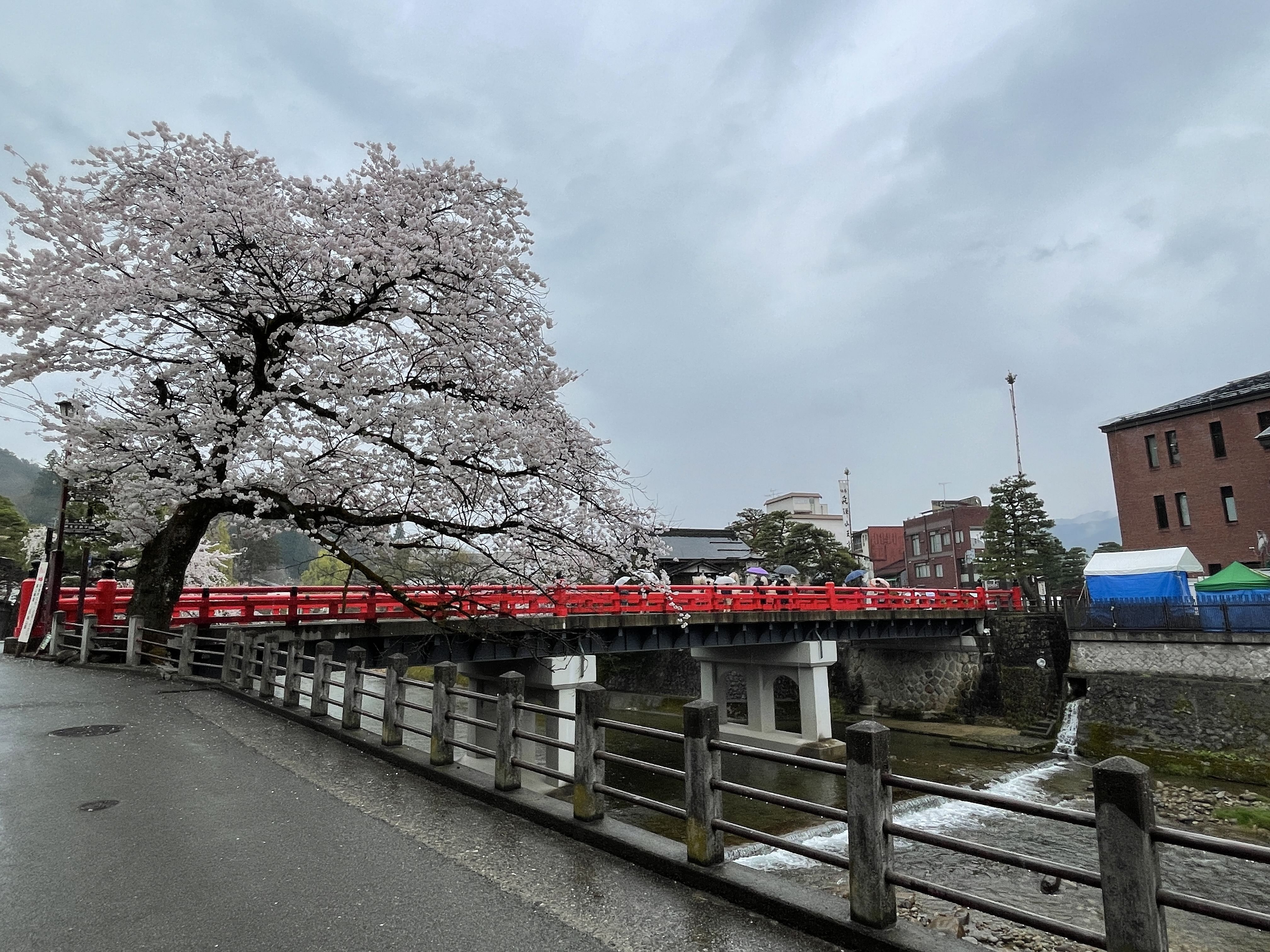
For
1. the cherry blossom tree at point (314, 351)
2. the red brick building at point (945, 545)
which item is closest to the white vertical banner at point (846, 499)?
the red brick building at point (945, 545)

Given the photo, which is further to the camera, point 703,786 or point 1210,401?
point 1210,401

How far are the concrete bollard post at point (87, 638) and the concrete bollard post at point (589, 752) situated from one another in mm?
18549

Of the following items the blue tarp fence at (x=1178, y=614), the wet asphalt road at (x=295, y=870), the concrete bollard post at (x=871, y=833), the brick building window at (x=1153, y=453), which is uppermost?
the brick building window at (x=1153, y=453)

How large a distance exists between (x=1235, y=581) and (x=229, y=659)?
34624 millimetres

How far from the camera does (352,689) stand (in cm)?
1158

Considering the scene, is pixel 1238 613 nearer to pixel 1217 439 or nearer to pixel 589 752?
pixel 1217 439

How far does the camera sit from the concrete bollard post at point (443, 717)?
967cm

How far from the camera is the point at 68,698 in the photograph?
14.2 m

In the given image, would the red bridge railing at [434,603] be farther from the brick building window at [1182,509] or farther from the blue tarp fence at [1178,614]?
the brick building window at [1182,509]

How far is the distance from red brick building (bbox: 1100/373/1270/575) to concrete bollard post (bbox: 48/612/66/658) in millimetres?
45266

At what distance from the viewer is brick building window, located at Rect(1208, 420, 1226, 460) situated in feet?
123

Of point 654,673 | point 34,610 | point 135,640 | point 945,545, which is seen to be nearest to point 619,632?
point 135,640

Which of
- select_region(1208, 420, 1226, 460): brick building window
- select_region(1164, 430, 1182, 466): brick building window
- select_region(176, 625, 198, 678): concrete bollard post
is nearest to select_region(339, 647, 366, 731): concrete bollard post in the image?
select_region(176, 625, 198, 678): concrete bollard post

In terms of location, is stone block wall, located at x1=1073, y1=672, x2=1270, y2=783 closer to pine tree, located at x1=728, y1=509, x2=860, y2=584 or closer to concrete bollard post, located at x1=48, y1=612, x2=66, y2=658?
pine tree, located at x1=728, y1=509, x2=860, y2=584
